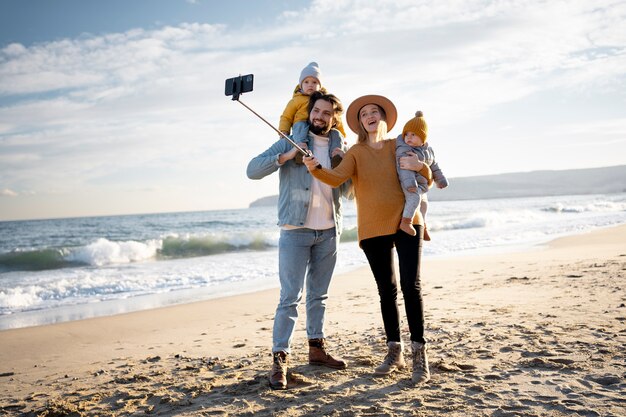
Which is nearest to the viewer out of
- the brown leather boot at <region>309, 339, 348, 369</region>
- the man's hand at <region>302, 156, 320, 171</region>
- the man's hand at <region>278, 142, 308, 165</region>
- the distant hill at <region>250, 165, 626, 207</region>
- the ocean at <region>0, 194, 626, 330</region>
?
the man's hand at <region>302, 156, 320, 171</region>

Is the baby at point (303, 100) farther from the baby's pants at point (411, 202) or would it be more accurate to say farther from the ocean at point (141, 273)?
the ocean at point (141, 273)

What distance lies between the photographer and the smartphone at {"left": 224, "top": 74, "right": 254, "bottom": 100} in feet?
10.2

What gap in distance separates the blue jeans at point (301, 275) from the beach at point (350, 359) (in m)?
0.30

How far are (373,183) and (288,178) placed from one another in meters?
0.58

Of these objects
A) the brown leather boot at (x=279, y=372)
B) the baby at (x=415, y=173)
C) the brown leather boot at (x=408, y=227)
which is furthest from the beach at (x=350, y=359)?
the baby at (x=415, y=173)

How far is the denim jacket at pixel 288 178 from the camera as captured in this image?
3.27 meters

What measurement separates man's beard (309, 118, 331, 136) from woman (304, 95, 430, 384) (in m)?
0.16

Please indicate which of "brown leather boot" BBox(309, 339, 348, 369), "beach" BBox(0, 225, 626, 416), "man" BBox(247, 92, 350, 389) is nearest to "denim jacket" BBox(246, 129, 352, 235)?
"man" BBox(247, 92, 350, 389)

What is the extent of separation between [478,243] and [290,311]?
38.6ft

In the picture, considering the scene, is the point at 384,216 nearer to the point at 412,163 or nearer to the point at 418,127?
the point at 412,163

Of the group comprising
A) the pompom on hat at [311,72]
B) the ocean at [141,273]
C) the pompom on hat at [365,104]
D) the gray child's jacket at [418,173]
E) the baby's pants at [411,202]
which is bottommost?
the ocean at [141,273]

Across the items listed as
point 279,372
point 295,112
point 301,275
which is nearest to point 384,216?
point 301,275

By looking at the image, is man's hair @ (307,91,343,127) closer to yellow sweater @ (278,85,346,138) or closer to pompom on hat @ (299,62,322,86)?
yellow sweater @ (278,85,346,138)

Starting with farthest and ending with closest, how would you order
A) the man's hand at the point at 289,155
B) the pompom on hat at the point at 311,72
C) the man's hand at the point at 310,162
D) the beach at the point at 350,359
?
the pompom on hat at the point at 311,72 < the man's hand at the point at 289,155 < the man's hand at the point at 310,162 < the beach at the point at 350,359
